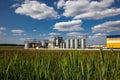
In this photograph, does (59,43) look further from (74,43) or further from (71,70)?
(71,70)

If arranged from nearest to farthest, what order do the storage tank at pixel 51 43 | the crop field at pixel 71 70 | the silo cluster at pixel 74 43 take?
1. the crop field at pixel 71 70
2. the silo cluster at pixel 74 43
3. the storage tank at pixel 51 43

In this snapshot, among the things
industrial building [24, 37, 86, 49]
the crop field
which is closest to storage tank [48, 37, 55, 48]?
industrial building [24, 37, 86, 49]

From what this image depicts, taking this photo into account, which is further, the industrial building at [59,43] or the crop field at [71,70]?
the industrial building at [59,43]

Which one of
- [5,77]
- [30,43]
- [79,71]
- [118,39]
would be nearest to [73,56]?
[79,71]

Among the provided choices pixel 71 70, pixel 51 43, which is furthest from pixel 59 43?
pixel 71 70

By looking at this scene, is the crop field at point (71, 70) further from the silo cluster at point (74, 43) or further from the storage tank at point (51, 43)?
the storage tank at point (51, 43)

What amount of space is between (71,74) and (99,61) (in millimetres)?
679

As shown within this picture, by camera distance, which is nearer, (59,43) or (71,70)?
(71,70)

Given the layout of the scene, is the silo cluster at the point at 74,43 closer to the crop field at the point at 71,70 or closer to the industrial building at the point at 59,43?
the industrial building at the point at 59,43

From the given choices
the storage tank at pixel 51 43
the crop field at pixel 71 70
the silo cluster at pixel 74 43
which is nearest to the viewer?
the crop field at pixel 71 70

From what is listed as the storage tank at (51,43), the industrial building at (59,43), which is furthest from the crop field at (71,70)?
the storage tank at (51,43)

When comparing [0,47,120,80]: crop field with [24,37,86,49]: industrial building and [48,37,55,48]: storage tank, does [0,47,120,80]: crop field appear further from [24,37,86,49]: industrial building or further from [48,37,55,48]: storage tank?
[48,37,55,48]: storage tank

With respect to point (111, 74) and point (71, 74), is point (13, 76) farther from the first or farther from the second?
point (111, 74)

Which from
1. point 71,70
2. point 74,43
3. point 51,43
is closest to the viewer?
point 71,70
